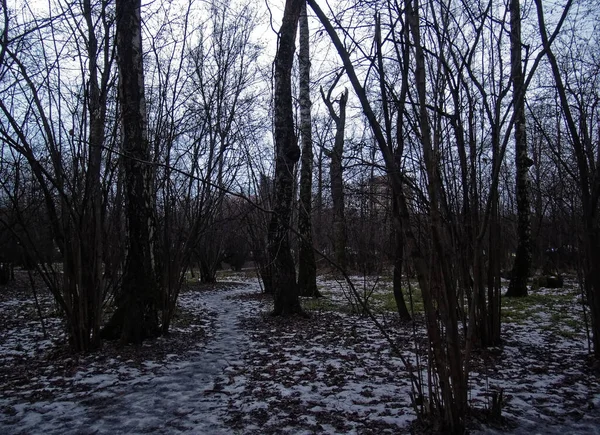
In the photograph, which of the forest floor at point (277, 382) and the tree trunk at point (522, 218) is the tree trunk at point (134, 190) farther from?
the tree trunk at point (522, 218)

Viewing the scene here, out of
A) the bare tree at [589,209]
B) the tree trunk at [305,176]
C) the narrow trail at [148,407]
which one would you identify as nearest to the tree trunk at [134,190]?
the narrow trail at [148,407]

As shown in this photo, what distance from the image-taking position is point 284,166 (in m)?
Answer: 7.07

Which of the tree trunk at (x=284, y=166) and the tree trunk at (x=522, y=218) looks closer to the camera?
the tree trunk at (x=284, y=166)

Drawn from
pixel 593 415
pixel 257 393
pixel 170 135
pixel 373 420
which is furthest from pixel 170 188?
pixel 593 415

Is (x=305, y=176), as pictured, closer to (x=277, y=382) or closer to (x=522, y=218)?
(x=522, y=218)

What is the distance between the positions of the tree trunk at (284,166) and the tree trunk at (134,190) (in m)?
2.30

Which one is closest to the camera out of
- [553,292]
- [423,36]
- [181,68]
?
[423,36]

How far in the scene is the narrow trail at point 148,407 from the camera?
110 inches

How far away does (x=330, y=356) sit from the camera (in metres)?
4.68

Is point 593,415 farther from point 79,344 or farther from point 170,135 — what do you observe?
point 170,135

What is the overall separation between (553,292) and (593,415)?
918cm

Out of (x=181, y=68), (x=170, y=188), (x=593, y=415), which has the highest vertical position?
(x=181, y=68)

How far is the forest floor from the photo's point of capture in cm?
283

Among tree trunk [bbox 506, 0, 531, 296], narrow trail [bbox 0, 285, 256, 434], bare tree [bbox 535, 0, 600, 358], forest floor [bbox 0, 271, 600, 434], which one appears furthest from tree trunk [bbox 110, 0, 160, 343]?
tree trunk [bbox 506, 0, 531, 296]
